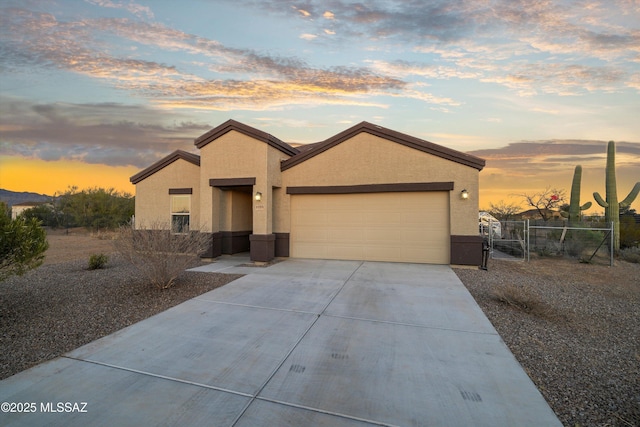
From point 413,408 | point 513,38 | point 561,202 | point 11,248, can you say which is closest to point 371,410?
point 413,408

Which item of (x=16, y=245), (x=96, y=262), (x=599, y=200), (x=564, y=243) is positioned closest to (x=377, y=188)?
(x=564, y=243)

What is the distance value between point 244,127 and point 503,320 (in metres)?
9.93

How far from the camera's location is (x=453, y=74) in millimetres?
11938

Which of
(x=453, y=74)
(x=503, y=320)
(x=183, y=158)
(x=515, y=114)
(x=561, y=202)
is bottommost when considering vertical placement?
(x=503, y=320)

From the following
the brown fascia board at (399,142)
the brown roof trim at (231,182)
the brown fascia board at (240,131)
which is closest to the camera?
the brown fascia board at (399,142)

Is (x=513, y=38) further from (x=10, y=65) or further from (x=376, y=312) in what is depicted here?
(x=10, y=65)

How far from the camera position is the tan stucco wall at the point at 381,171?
10570mm

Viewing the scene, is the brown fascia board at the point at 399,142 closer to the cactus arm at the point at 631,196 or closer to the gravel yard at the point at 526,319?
the gravel yard at the point at 526,319

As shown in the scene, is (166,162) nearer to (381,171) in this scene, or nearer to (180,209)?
(180,209)

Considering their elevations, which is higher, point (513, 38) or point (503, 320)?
point (513, 38)

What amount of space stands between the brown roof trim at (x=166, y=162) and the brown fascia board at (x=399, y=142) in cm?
490

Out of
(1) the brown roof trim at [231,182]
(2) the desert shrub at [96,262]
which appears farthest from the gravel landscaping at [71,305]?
(1) the brown roof trim at [231,182]

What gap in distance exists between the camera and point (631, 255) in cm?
1336

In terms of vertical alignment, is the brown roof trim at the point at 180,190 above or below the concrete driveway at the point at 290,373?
above
